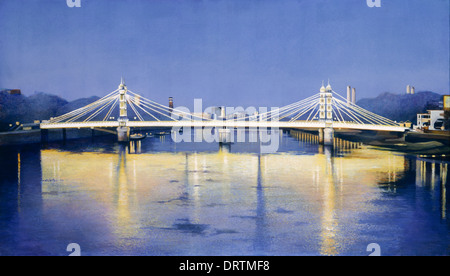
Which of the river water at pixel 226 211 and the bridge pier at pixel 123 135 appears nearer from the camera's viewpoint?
the river water at pixel 226 211

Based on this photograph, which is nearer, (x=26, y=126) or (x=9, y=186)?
(x=9, y=186)

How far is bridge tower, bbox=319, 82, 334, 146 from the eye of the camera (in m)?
54.1

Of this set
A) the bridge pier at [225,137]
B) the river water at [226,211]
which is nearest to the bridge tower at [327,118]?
the bridge pier at [225,137]

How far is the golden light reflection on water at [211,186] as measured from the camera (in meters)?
14.1

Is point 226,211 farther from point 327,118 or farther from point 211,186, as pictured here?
point 327,118

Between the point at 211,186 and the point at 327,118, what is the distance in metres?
39.2

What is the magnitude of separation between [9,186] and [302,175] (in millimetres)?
17238

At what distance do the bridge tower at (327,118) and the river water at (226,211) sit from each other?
83.7 feet

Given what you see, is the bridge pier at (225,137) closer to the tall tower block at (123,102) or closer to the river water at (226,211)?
the tall tower block at (123,102)

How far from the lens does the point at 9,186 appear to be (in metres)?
21.7

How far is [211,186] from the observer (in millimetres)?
21750

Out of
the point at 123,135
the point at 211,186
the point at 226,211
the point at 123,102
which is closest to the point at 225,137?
the point at 123,135
